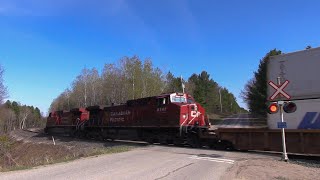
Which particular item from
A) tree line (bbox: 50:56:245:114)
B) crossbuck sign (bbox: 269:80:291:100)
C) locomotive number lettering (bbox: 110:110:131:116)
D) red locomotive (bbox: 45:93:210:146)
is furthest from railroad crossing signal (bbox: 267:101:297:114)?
tree line (bbox: 50:56:245:114)

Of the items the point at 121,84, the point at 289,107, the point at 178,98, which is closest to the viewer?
the point at 289,107

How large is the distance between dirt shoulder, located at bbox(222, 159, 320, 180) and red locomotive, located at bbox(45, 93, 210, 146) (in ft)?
25.3

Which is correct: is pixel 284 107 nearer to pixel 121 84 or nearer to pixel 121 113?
pixel 121 113

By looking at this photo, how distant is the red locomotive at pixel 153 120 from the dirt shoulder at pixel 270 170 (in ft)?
25.3

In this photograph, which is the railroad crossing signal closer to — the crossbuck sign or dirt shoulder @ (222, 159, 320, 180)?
the crossbuck sign

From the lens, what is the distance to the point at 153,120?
25141 mm

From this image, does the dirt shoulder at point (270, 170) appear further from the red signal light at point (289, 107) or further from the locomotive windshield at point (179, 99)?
the locomotive windshield at point (179, 99)

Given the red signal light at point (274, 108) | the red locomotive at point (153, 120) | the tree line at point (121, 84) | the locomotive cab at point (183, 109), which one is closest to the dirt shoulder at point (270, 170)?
the red signal light at point (274, 108)

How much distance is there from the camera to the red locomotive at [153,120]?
22.8m

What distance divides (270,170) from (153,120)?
1344cm

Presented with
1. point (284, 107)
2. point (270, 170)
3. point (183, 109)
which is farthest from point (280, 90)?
point (183, 109)

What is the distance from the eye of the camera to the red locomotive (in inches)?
898

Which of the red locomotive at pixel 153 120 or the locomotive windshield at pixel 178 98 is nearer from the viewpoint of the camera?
the red locomotive at pixel 153 120

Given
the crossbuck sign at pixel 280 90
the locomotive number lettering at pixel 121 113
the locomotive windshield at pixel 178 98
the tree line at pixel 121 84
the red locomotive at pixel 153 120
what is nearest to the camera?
the crossbuck sign at pixel 280 90
